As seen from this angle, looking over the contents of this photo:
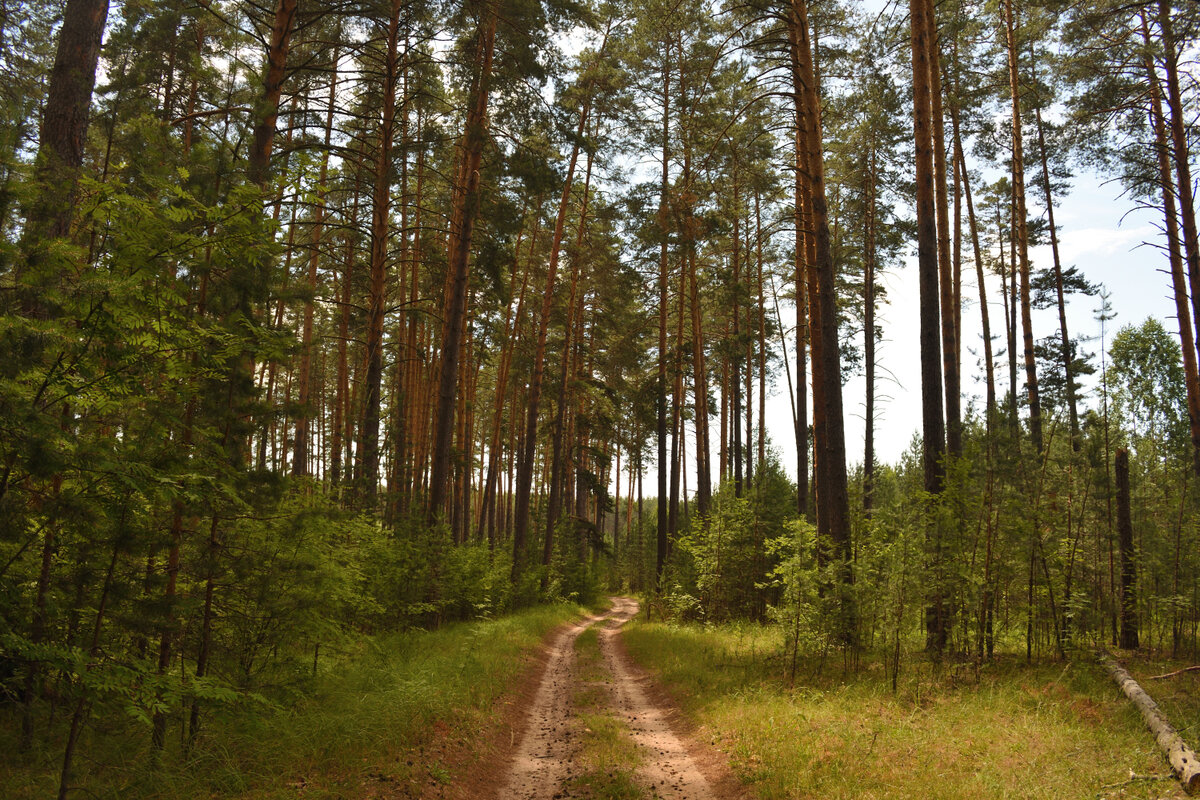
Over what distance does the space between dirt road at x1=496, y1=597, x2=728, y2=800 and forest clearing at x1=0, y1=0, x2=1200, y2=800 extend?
83 mm

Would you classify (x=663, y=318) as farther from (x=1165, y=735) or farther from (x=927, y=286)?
(x=1165, y=735)

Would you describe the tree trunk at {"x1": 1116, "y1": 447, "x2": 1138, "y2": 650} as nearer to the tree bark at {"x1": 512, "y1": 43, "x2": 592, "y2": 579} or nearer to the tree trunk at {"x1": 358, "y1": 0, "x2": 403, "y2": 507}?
the tree trunk at {"x1": 358, "y1": 0, "x2": 403, "y2": 507}

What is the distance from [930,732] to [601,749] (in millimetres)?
3385

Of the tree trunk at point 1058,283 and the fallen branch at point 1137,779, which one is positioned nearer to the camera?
the fallen branch at point 1137,779

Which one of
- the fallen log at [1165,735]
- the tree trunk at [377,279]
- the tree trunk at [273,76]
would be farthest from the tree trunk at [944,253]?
the tree trunk at [273,76]

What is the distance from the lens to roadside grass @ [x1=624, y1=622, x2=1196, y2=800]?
16.5 ft

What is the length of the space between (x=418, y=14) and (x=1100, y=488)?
13635mm

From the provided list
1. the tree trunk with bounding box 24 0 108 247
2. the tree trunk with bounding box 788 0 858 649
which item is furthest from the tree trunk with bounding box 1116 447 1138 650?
the tree trunk with bounding box 24 0 108 247

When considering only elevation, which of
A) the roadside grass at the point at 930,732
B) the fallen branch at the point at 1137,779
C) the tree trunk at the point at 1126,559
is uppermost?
the tree trunk at the point at 1126,559

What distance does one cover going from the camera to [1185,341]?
13.2 meters

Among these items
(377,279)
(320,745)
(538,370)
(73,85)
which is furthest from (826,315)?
(538,370)

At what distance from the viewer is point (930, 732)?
→ 246 inches

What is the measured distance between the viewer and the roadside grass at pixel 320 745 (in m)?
4.30

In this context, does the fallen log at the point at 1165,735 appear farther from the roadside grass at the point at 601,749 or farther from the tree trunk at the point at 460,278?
the tree trunk at the point at 460,278
